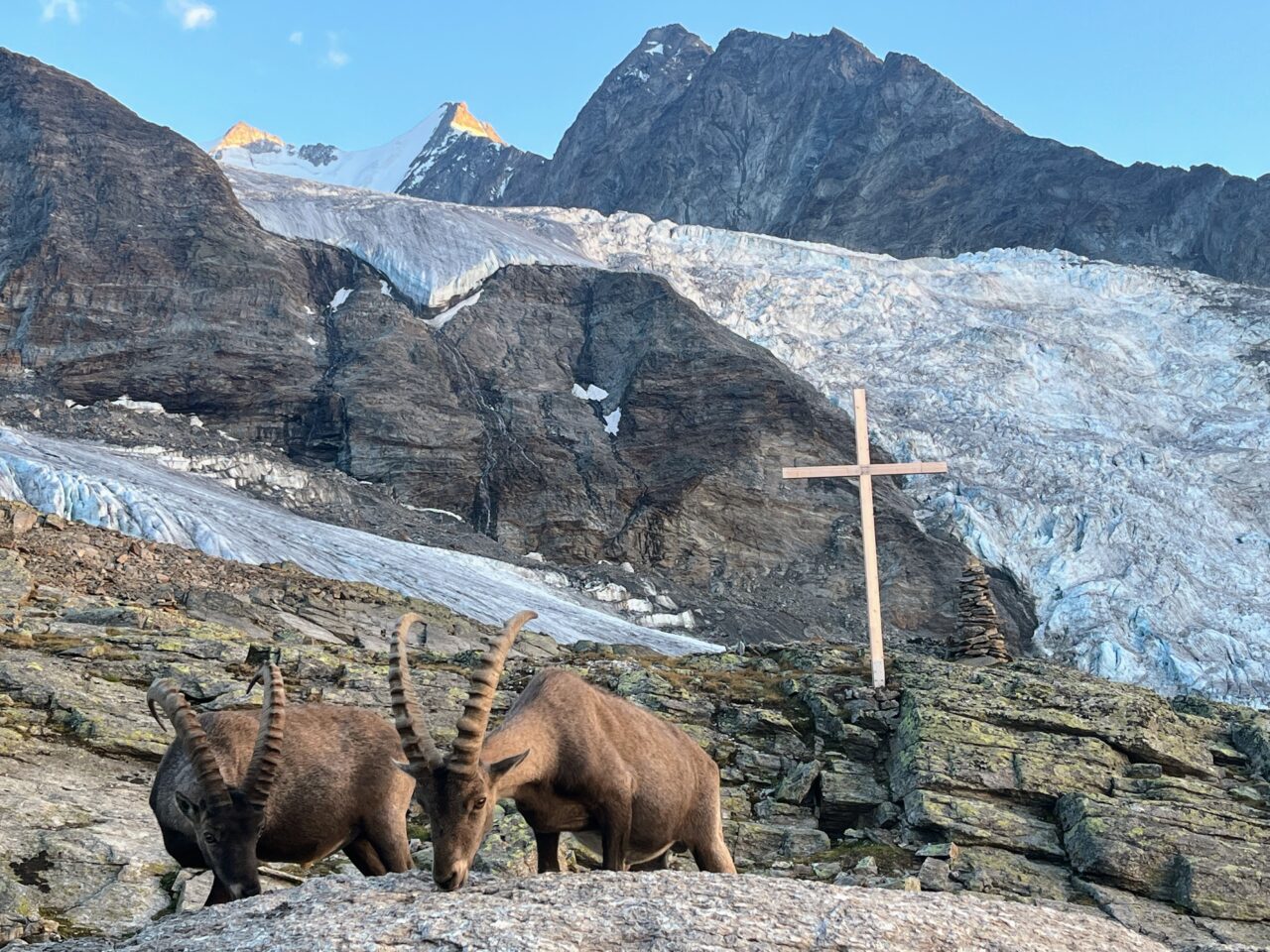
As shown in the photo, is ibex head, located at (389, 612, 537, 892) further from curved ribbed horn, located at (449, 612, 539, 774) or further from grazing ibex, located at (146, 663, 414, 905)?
grazing ibex, located at (146, 663, 414, 905)

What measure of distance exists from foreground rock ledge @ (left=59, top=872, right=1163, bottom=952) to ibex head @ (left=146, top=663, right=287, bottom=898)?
23.1 inches

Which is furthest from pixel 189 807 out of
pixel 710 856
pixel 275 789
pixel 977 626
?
pixel 977 626

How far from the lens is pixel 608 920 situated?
18.2 feet

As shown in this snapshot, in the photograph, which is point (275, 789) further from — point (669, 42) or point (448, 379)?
point (669, 42)

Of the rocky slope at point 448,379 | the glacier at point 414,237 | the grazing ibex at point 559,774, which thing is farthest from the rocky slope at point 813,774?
the glacier at point 414,237

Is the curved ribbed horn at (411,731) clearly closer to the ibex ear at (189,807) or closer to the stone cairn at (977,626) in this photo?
the ibex ear at (189,807)

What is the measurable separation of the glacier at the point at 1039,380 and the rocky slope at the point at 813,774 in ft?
111

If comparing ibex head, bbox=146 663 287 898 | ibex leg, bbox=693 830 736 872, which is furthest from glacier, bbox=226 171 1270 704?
ibex head, bbox=146 663 287 898

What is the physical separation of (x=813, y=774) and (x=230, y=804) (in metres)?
9.68

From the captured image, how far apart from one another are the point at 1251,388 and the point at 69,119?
80874 millimetres

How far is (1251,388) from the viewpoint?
2670 inches

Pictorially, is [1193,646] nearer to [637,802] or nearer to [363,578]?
[363,578]

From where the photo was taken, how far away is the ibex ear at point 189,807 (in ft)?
23.1

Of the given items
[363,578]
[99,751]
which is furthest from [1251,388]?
[99,751]
